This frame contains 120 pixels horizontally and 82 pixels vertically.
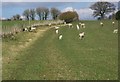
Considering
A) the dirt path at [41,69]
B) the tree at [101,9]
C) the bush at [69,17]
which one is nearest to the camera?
the dirt path at [41,69]

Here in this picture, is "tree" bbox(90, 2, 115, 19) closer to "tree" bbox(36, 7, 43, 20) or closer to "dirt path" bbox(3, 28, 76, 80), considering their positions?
"tree" bbox(36, 7, 43, 20)

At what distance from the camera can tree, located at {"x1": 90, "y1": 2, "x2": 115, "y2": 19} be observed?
15325 cm

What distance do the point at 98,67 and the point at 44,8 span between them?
148 m

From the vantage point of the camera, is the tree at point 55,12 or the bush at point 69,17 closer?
the bush at point 69,17

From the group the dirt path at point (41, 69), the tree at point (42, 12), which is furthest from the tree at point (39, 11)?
the dirt path at point (41, 69)

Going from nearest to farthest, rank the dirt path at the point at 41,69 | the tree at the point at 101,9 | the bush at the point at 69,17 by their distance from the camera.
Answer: the dirt path at the point at 41,69, the bush at the point at 69,17, the tree at the point at 101,9

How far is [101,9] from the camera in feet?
506

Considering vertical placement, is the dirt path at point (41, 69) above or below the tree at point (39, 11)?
above

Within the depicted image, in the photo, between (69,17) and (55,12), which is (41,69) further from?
(55,12)

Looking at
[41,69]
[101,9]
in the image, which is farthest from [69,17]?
[41,69]

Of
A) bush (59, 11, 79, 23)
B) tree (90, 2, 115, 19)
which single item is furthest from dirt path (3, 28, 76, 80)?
tree (90, 2, 115, 19)

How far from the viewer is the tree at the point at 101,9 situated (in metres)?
153

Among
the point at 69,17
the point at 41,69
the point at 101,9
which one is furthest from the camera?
the point at 101,9

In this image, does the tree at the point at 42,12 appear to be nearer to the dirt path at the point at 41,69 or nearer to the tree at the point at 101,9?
the tree at the point at 101,9
